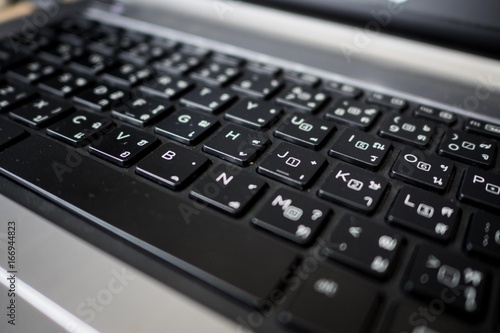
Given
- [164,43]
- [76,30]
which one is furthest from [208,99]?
[76,30]

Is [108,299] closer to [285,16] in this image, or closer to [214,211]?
[214,211]

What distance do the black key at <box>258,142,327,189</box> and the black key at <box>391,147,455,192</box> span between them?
5cm

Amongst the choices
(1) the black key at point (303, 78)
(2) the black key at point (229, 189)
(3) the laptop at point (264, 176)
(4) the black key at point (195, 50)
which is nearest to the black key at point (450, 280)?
(3) the laptop at point (264, 176)

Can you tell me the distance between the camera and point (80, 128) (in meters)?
0.32

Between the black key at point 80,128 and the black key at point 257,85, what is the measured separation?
124mm

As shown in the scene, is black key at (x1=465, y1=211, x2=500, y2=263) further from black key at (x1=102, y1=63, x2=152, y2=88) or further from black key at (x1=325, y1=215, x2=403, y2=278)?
black key at (x1=102, y1=63, x2=152, y2=88)

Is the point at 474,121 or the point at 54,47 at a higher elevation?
the point at 474,121

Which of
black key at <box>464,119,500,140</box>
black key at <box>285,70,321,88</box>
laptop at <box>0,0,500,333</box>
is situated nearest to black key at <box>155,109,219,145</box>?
laptop at <box>0,0,500,333</box>

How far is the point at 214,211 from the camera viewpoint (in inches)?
9.9

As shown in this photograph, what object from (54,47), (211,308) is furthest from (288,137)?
(54,47)

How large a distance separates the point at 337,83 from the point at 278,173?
0.15 meters

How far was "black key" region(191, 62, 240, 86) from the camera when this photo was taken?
0.39m

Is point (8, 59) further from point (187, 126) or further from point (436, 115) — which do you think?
point (436, 115)

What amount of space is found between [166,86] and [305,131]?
5.8 inches
